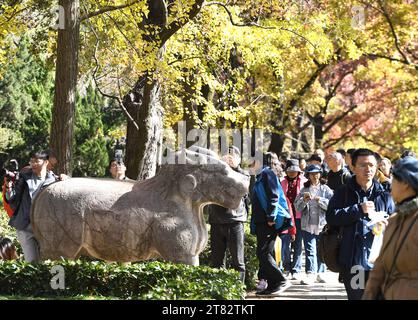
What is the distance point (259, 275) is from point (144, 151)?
3.64 metres

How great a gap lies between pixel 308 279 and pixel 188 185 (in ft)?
17.0

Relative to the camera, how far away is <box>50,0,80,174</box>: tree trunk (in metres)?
13.1

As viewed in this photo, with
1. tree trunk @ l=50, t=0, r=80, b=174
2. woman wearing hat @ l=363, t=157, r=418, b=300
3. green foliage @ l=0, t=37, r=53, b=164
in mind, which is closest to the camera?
woman wearing hat @ l=363, t=157, r=418, b=300

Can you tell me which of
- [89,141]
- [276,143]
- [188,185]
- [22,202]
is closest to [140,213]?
[188,185]

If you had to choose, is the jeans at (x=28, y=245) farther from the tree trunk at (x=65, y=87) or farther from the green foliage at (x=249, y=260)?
the green foliage at (x=249, y=260)

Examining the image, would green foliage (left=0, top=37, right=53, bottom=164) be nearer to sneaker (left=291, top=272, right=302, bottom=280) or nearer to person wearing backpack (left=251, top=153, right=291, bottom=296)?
sneaker (left=291, top=272, right=302, bottom=280)

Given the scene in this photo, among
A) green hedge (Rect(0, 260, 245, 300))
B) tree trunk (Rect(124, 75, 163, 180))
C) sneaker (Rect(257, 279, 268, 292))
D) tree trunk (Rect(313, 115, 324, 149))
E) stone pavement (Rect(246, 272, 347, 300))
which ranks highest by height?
tree trunk (Rect(313, 115, 324, 149))

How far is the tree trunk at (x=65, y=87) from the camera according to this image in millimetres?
13148

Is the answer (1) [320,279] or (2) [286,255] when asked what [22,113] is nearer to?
(2) [286,255]

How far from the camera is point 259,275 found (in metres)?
13.3

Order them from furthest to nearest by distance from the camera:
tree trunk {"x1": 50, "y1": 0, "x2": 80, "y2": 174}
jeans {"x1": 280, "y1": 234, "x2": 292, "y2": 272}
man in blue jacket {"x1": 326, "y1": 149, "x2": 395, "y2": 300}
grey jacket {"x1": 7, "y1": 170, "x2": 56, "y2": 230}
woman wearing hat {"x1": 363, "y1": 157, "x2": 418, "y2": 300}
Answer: jeans {"x1": 280, "y1": 234, "x2": 292, "y2": 272} → tree trunk {"x1": 50, "y1": 0, "x2": 80, "y2": 174} → grey jacket {"x1": 7, "y1": 170, "x2": 56, "y2": 230} → man in blue jacket {"x1": 326, "y1": 149, "x2": 395, "y2": 300} → woman wearing hat {"x1": 363, "y1": 157, "x2": 418, "y2": 300}

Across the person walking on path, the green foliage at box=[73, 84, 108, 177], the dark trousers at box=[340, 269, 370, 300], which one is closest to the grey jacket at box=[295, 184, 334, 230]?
the person walking on path

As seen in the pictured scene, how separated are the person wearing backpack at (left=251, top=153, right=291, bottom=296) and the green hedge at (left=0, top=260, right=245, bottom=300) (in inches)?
147
